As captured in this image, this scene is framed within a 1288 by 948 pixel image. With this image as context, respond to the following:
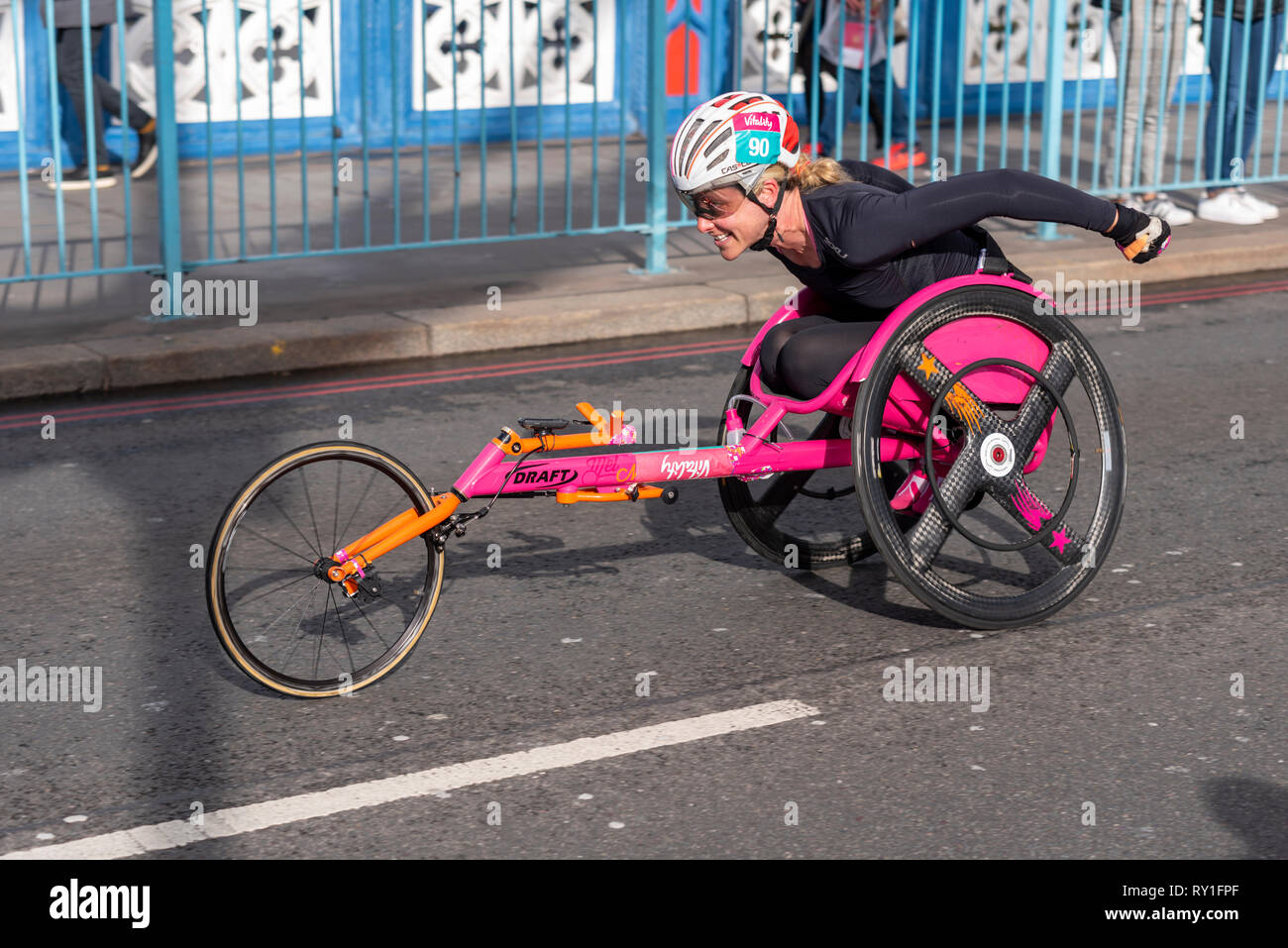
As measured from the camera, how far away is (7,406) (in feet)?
23.7

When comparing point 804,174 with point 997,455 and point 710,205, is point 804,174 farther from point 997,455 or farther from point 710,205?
point 997,455

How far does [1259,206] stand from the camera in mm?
11188

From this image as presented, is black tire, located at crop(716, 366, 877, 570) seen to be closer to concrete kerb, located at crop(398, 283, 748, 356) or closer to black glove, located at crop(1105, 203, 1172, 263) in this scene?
black glove, located at crop(1105, 203, 1172, 263)

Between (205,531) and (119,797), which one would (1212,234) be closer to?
(205,531)

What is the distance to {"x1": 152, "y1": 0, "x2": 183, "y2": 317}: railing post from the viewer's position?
26.3ft

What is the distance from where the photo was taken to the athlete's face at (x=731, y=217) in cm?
458

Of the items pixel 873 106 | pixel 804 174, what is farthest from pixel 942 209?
pixel 873 106

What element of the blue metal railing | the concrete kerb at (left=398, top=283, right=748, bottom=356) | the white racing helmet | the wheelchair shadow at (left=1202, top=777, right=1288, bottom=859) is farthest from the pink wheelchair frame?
the blue metal railing

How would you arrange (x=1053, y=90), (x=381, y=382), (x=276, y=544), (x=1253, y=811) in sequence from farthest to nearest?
(x=1053, y=90), (x=381, y=382), (x=276, y=544), (x=1253, y=811)

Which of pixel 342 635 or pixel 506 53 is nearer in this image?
pixel 342 635

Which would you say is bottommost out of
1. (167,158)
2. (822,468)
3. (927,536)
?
(927,536)

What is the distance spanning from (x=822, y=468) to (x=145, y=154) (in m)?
8.46

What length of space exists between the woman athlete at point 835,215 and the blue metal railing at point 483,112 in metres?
3.95

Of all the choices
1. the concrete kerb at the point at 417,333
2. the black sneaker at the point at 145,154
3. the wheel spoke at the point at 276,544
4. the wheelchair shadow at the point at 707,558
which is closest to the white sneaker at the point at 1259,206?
the concrete kerb at the point at 417,333
